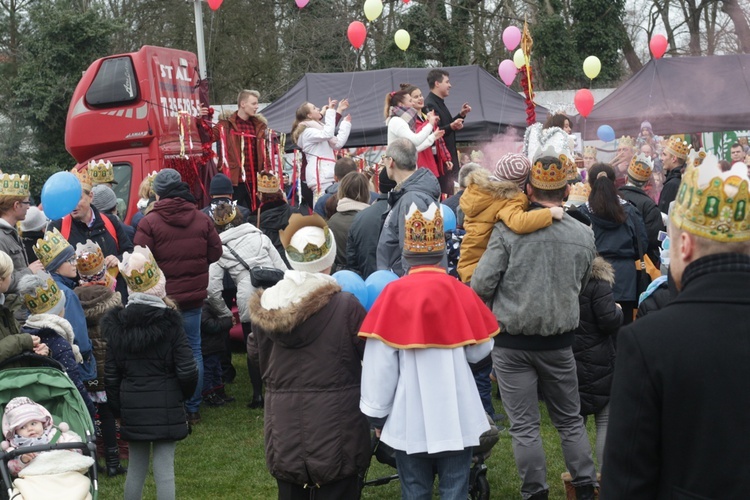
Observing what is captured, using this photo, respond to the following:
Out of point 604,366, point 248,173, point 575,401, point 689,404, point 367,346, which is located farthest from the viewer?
point 248,173

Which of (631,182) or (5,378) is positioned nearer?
(5,378)

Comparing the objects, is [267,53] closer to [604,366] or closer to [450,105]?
[450,105]

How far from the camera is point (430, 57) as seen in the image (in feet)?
102

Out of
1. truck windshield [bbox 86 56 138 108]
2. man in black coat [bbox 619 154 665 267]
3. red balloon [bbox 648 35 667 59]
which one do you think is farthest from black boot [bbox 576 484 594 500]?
red balloon [bbox 648 35 667 59]

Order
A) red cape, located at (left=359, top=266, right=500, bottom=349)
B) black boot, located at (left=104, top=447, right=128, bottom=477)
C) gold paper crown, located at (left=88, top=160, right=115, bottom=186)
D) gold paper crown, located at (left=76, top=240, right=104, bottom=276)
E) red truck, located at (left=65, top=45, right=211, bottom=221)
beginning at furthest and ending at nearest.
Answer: red truck, located at (left=65, top=45, right=211, bottom=221)
gold paper crown, located at (left=88, top=160, right=115, bottom=186)
gold paper crown, located at (left=76, top=240, right=104, bottom=276)
black boot, located at (left=104, top=447, right=128, bottom=477)
red cape, located at (left=359, top=266, right=500, bottom=349)

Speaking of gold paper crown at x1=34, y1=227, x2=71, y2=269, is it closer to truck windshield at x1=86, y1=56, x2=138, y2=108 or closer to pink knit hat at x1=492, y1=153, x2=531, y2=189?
pink knit hat at x1=492, y1=153, x2=531, y2=189

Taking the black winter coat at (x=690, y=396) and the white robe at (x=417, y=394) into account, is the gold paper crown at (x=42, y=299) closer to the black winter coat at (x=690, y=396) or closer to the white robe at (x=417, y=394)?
the white robe at (x=417, y=394)

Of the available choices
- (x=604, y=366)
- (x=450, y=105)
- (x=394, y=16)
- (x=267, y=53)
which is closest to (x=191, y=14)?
(x=267, y=53)

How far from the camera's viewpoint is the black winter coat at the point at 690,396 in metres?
2.43

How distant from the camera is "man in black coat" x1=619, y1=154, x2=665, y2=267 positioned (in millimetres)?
8297

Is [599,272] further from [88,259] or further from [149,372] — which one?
[88,259]

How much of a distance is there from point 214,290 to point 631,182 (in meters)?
3.88

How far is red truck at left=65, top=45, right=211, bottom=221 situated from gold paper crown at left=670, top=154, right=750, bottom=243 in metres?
10.5

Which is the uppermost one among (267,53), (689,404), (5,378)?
(267,53)
